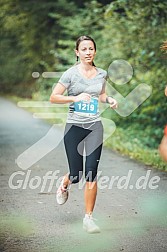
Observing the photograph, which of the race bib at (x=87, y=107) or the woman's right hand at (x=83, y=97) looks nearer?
the woman's right hand at (x=83, y=97)

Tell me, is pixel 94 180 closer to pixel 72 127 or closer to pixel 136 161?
pixel 72 127

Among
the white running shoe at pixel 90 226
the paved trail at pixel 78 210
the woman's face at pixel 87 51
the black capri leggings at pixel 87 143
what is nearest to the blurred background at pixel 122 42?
the paved trail at pixel 78 210

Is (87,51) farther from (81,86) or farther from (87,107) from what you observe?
(87,107)

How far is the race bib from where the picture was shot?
19.6ft

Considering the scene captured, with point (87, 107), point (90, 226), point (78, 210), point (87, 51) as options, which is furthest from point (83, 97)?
point (78, 210)

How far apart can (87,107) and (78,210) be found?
5.08ft

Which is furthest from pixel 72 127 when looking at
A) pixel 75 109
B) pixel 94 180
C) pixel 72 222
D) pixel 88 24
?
pixel 88 24

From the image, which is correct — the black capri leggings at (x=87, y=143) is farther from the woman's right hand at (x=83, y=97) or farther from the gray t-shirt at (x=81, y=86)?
the woman's right hand at (x=83, y=97)

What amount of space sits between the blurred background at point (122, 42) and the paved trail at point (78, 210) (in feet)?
5.26

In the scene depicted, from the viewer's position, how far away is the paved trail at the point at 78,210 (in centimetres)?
555

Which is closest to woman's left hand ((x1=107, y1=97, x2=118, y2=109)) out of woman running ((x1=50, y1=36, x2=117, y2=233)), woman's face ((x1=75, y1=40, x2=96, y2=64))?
woman running ((x1=50, y1=36, x2=117, y2=233))

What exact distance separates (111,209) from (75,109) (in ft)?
5.05

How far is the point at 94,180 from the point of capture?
6.08 m

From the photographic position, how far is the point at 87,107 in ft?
19.6
